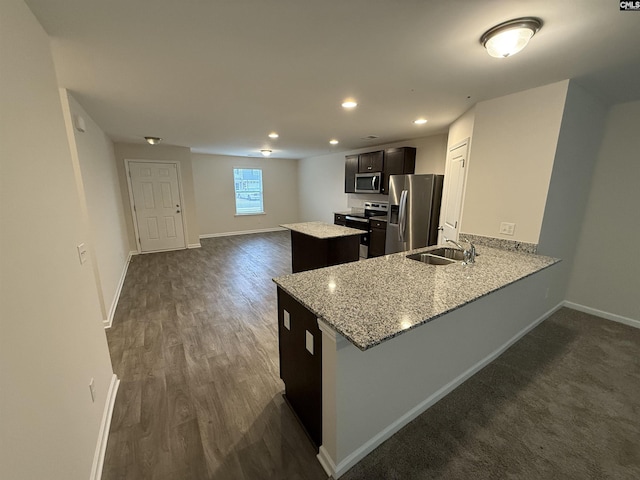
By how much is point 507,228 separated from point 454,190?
905 mm

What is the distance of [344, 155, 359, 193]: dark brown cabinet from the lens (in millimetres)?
5516

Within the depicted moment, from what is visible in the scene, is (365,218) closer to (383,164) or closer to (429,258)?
(383,164)

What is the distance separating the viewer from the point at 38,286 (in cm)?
100

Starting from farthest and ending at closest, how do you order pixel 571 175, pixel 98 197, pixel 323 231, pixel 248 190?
pixel 248 190 → pixel 323 231 → pixel 98 197 → pixel 571 175

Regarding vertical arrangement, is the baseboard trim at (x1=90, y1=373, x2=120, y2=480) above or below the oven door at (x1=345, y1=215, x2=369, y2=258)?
below

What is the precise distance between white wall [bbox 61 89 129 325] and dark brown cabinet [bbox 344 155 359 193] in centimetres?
Result: 424

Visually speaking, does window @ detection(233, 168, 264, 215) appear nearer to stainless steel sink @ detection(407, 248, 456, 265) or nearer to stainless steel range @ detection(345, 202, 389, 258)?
stainless steel range @ detection(345, 202, 389, 258)

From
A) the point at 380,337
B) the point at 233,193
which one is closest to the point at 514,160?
the point at 380,337

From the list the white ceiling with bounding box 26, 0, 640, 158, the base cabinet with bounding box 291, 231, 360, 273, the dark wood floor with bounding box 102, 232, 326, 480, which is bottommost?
the dark wood floor with bounding box 102, 232, 326, 480

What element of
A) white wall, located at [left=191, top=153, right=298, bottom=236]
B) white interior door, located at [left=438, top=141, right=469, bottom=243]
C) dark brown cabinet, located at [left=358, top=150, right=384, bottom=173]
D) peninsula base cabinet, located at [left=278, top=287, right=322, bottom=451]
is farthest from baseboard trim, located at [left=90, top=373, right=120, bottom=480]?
white wall, located at [left=191, top=153, right=298, bottom=236]

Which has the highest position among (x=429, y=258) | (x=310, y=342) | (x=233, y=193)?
(x=233, y=193)

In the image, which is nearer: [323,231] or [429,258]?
[429,258]

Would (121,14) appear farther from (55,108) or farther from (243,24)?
(55,108)

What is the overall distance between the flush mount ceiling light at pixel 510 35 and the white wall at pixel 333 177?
2.97 metres
